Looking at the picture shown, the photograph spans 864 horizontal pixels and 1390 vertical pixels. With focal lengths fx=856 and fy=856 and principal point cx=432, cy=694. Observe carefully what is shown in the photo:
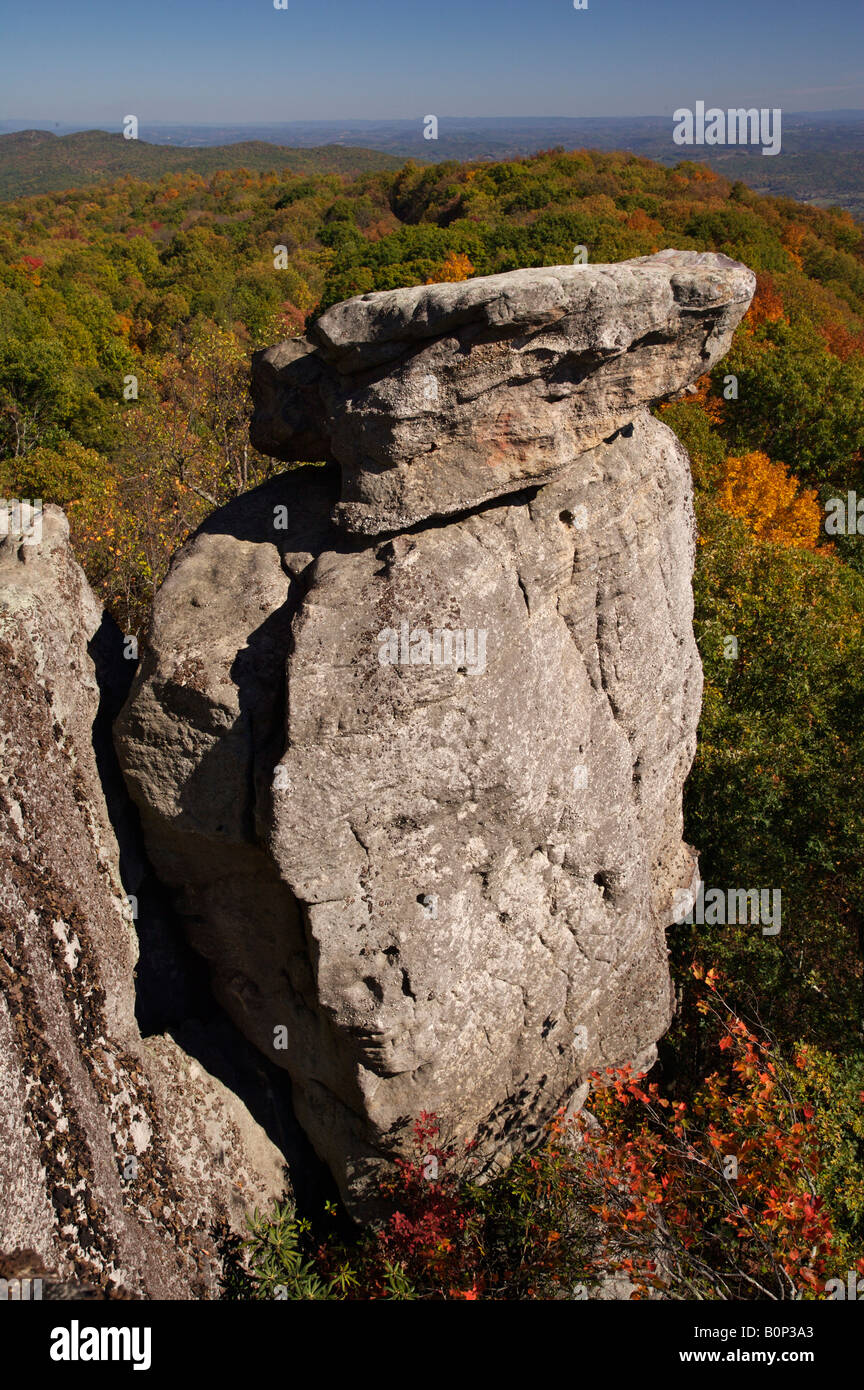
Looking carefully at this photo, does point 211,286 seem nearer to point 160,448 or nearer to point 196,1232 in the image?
point 160,448

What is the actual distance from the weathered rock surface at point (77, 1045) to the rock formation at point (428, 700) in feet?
2.99

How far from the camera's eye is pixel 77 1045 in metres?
9.58

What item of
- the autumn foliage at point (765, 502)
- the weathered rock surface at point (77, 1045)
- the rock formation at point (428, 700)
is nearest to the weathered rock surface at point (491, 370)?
the rock formation at point (428, 700)

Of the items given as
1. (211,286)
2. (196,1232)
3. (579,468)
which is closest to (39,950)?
(196,1232)

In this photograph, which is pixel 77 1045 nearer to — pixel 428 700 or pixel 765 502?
pixel 428 700

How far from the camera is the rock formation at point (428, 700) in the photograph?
9.70 meters

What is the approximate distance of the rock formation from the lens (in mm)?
9695

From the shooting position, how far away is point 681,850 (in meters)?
15.1

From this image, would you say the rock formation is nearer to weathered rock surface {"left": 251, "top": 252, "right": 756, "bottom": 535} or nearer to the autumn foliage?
weathered rock surface {"left": 251, "top": 252, "right": 756, "bottom": 535}

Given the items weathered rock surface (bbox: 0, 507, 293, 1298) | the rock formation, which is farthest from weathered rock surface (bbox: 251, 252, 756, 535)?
weathered rock surface (bbox: 0, 507, 293, 1298)

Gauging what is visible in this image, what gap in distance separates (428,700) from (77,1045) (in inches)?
217

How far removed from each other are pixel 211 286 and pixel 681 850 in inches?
2750

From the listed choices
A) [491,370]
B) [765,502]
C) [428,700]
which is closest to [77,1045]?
[428,700]

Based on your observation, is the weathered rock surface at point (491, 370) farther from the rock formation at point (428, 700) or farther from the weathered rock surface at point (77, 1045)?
the weathered rock surface at point (77, 1045)
